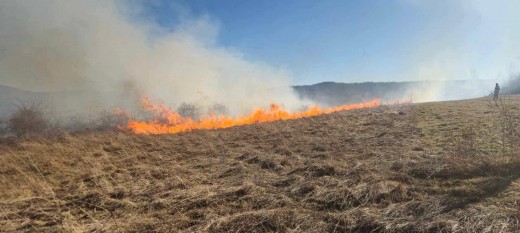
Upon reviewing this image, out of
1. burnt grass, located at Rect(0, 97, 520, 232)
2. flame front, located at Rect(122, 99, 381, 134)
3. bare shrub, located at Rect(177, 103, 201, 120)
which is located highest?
bare shrub, located at Rect(177, 103, 201, 120)

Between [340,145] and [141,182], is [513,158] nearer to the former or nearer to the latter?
[340,145]

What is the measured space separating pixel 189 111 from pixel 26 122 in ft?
49.2

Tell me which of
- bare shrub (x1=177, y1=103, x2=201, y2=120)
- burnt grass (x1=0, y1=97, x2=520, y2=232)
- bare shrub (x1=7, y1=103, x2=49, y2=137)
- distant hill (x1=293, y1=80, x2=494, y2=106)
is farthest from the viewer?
distant hill (x1=293, y1=80, x2=494, y2=106)

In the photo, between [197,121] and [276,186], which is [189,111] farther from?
[276,186]

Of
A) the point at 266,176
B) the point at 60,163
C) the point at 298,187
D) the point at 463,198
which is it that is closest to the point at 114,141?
the point at 60,163

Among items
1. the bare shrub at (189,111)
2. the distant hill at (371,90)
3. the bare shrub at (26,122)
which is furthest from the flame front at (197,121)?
the distant hill at (371,90)

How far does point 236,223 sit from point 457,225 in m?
3.24

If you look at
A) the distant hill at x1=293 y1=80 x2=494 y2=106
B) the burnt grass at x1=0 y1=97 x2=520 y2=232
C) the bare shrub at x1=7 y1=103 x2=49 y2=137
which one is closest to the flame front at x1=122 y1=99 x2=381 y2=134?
the bare shrub at x1=7 y1=103 x2=49 y2=137

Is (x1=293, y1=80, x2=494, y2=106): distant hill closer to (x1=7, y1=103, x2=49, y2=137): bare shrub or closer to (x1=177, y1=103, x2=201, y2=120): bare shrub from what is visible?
(x1=177, y1=103, x2=201, y2=120): bare shrub

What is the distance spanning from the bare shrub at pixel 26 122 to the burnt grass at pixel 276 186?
29.8 feet

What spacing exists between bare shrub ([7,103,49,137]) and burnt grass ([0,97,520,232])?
9.08m

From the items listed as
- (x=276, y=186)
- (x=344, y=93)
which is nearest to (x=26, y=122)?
(x=276, y=186)

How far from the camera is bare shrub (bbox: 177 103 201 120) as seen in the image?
32.7 meters

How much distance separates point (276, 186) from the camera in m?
7.34
